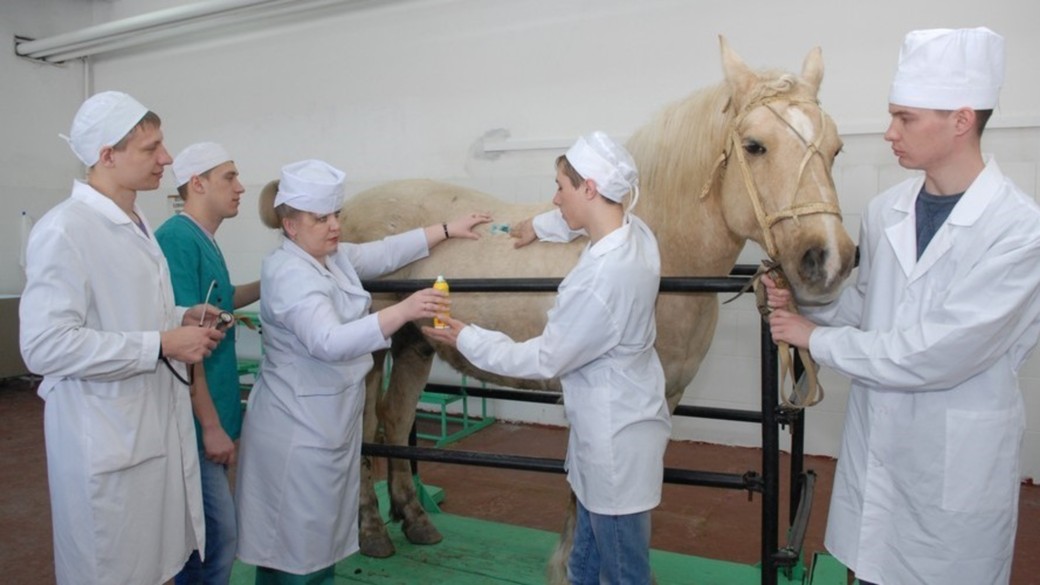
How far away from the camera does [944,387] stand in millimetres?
1532

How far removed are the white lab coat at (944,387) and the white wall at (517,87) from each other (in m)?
3.14

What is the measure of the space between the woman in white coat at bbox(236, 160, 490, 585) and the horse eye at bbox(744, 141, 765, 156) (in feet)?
3.67

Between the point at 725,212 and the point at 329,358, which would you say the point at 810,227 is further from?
the point at 329,358

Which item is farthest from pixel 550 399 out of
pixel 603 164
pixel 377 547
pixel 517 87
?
pixel 517 87

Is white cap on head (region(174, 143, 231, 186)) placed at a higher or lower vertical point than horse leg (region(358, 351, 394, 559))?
higher

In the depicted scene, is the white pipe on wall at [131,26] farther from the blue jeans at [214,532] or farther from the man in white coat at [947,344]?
the man in white coat at [947,344]

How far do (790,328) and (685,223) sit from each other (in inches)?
23.8

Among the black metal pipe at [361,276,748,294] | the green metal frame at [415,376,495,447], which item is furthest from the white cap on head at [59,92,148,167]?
the green metal frame at [415,376,495,447]

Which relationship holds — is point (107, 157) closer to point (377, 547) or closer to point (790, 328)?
point (790, 328)

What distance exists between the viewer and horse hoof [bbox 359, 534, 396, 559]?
3.03 metres

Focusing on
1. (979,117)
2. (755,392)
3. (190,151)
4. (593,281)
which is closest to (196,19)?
(190,151)

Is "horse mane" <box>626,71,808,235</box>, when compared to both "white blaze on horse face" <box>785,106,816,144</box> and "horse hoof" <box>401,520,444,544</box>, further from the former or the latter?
"horse hoof" <box>401,520,444,544</box>

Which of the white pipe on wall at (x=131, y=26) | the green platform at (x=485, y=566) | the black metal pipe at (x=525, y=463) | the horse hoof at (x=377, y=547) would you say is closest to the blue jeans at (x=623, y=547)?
the black metal pipe at (x=525, y=463)

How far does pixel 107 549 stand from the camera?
1.75 m
